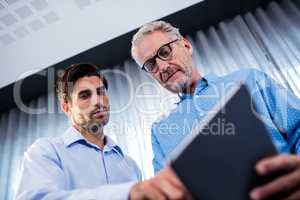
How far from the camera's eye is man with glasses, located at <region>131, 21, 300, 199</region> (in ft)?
3.25

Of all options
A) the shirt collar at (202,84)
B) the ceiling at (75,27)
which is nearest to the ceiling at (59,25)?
the ceiling at (75,27)

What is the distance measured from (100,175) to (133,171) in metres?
0.21

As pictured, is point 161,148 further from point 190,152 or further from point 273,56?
point 273,56

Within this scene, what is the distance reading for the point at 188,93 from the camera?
1331 millimetres

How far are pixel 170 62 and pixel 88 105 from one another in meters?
0.41

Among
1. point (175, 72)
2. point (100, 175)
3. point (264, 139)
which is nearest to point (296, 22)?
point (175, 72)

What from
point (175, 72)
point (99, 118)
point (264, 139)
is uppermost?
point (175, 72)

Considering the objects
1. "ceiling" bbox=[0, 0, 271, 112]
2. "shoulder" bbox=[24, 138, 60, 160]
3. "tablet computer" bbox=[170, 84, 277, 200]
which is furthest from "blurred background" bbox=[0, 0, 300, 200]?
"tablet computer" bbox=[170, 84, 277, 200]

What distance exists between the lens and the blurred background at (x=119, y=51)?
205 centimetres

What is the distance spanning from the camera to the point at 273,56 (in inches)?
81.4

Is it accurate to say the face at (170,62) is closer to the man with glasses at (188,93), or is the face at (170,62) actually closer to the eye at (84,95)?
the man with glasses at (188,93)

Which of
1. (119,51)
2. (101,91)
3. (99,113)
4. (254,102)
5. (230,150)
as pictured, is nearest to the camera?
(230,150)

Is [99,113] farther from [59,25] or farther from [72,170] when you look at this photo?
[59,25]

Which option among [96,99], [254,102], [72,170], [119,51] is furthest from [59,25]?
[254,102]
